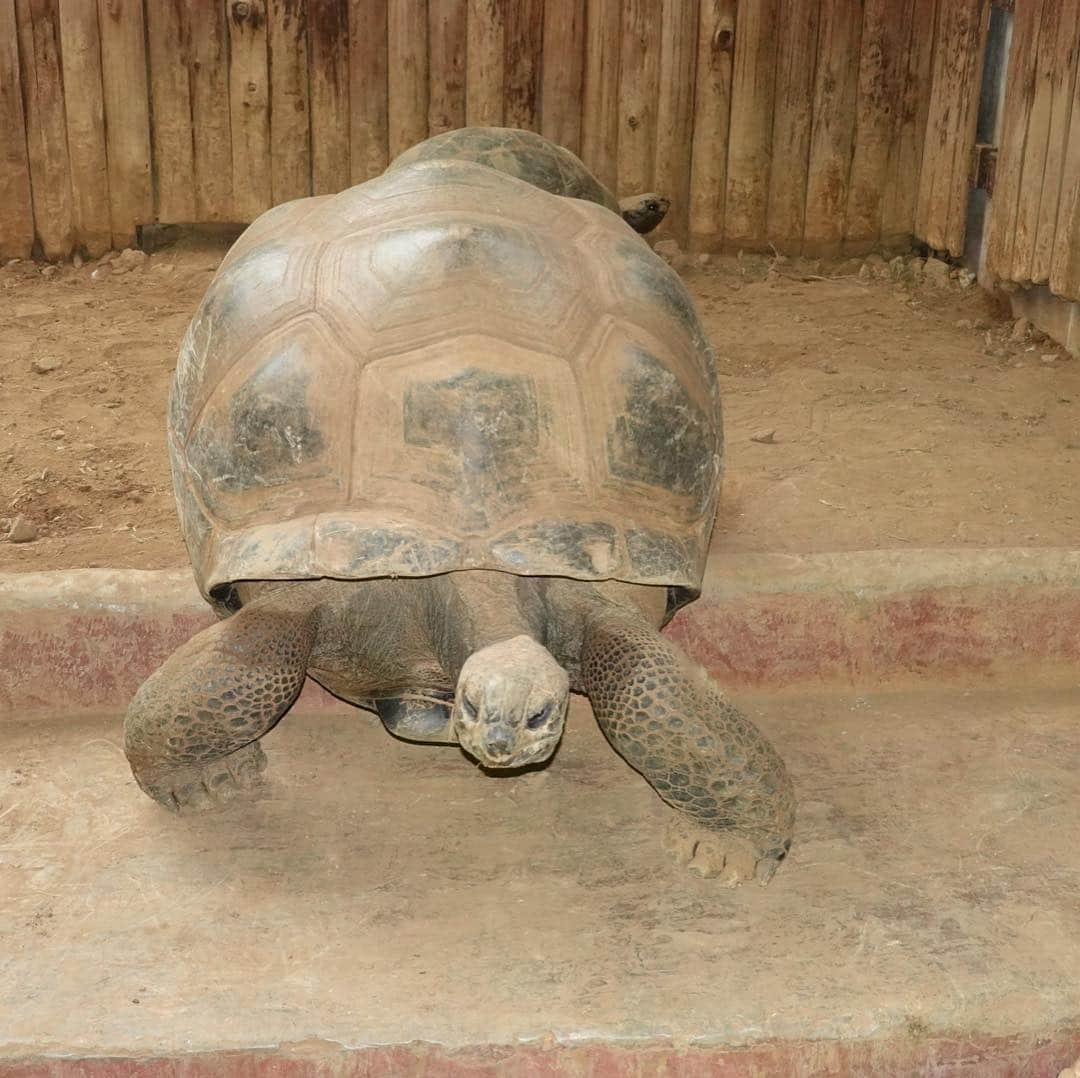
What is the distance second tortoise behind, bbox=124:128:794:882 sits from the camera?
2.82m

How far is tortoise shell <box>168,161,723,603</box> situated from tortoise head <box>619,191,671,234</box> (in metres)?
2.43

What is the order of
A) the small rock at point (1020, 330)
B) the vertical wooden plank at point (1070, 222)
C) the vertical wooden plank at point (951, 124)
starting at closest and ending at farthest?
1. the vertical wooden plank at point (1070, 222)
2. the small rock at point (1020, 330)
3. the vertical wooden plank at point (951, 124)

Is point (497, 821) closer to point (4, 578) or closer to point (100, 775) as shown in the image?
point (100, 775)

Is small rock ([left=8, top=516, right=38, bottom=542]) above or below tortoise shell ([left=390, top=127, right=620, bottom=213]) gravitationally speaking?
below

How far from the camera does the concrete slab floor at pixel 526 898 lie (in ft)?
8.07

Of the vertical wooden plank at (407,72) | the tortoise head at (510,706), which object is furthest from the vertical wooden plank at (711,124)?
the tortoise head at (510,706)

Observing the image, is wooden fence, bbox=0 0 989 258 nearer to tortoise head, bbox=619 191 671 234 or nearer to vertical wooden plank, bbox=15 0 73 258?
vertical wooden plank, bbox=15 0 73 258

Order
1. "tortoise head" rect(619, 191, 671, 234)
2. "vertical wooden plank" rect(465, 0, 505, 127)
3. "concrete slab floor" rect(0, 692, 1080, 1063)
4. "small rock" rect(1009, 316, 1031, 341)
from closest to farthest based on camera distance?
"concrete slab floor" rect(0, 692, 1080, 1063) → "tortoise head" rect(619, 191, 671, 234) → "small rock" rect(1009, 316, 1031, 341) → "vertical wooden plank" rect(465, 0, 505, 127)

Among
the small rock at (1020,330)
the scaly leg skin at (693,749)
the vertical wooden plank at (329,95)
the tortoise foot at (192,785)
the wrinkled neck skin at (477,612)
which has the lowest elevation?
the tortoise foot at (192,785)

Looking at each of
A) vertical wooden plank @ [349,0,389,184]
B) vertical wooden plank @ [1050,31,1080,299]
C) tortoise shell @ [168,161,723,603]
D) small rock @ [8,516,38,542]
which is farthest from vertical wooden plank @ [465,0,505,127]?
tortoise shell @ [168,161,723,603]

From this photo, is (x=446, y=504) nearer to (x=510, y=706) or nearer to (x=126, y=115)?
(x=510, y=706)

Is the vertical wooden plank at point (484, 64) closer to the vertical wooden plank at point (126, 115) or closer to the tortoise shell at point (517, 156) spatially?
the vertical wooden plank at point (126, 115)

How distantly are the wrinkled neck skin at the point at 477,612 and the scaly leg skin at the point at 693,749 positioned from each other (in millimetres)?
138

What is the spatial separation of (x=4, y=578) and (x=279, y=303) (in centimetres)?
87
